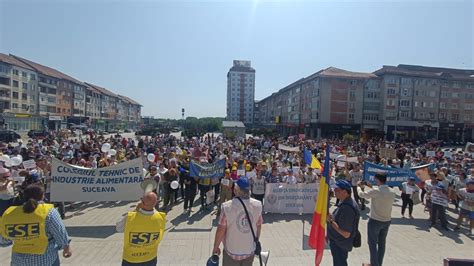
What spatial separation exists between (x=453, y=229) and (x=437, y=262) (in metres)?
3.07

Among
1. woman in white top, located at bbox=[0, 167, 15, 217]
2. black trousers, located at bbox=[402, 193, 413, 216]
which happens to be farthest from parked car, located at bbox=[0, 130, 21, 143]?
black trousers, located at bbox=[402, 193, 413, 216]

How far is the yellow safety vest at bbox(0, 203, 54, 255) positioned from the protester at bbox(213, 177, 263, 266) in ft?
6.89

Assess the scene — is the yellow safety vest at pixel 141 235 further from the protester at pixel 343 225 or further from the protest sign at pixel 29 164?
the protest sign at pixel 29 164

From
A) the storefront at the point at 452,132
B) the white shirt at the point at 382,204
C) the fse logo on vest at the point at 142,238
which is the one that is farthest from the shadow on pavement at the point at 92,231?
the storefront at the point at 452,132

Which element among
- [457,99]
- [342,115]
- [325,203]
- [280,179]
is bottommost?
[280,179]

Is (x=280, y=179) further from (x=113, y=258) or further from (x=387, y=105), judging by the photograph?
(x=387, y=105)

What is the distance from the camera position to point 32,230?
3277mm

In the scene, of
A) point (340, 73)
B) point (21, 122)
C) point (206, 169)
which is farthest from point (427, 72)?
point (21, 122)

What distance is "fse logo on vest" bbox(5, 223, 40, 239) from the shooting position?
3.24m

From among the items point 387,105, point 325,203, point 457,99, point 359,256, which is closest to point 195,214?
point 359,256

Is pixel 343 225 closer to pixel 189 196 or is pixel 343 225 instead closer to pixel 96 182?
pixel 189 196

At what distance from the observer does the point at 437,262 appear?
590cm

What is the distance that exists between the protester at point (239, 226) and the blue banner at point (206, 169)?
19.8 feet

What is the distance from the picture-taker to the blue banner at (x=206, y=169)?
9.48 meters
